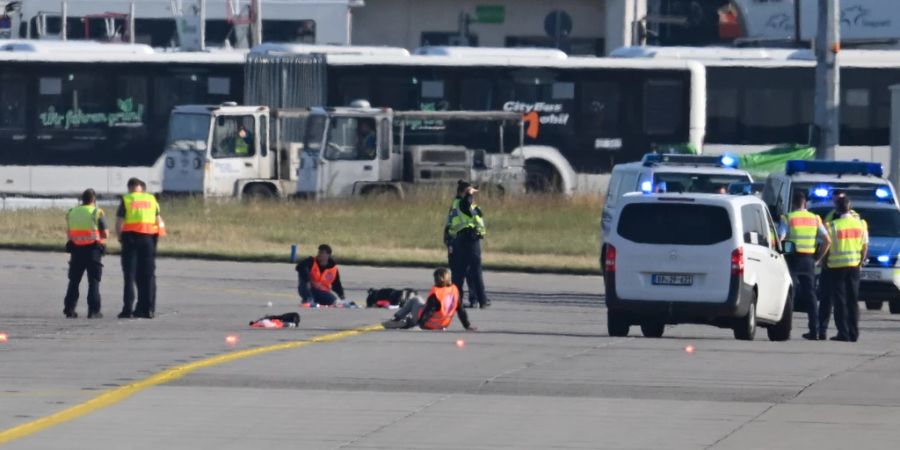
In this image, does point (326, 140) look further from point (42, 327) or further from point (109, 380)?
point (109, 380)

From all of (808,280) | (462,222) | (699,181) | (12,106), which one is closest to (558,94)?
(12,106)

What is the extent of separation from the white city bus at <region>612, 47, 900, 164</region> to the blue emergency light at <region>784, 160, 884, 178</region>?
1712 cm

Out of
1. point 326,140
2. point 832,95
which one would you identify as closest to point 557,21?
point 326,140

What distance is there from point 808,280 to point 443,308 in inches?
174

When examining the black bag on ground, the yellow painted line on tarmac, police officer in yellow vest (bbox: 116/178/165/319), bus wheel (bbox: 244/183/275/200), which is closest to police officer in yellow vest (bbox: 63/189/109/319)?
police officer in yellow vest (bbox: 116/178/165/319)

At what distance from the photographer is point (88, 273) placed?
2242 centimetres

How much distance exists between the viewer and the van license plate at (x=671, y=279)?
19688mm

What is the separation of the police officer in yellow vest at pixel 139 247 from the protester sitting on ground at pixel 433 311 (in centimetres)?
315

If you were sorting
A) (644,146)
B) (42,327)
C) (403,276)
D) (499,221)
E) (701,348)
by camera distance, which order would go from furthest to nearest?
(644,146) → (499,221) → (403,276) → (42,327) → (701,348)

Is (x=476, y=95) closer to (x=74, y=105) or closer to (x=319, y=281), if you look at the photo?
(x=74, y=105)

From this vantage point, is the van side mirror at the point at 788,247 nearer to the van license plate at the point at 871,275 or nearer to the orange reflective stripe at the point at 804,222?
the orange reflective stripe at the point at 804,222

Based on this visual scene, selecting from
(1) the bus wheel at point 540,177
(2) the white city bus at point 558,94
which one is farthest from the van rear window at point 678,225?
(2) the white city bus at point 558,94

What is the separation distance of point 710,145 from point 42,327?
2713 centimetres

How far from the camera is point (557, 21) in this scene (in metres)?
63.6
